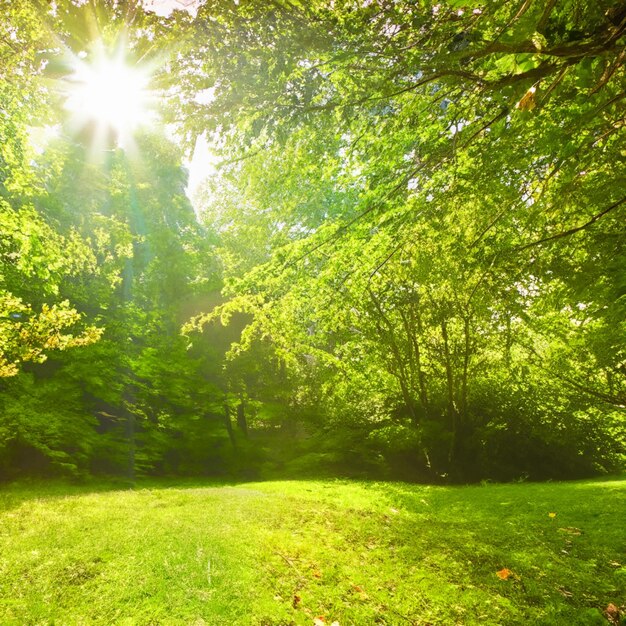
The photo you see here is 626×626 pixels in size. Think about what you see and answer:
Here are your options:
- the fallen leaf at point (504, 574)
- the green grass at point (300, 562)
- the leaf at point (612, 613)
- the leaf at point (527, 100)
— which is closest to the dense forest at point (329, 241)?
the leaf at point (527, 100)

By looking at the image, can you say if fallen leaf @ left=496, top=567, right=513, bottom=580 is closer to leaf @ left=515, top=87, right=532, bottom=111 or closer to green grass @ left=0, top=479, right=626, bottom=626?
green grass @ left=0, top=479, right=626, bottom=626

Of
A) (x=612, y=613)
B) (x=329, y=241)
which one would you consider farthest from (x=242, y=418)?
(x=612, y=613)

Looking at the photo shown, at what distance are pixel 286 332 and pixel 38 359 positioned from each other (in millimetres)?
3501

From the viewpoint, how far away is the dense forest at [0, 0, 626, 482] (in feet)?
11.8

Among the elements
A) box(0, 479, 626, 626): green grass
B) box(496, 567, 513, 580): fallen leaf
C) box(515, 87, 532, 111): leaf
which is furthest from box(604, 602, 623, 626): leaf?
box(515, 87, 532, 111): leaf

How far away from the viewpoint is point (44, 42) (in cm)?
507

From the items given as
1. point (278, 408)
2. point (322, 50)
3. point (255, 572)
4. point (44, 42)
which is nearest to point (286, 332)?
point (255, 572)

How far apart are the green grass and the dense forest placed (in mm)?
2510

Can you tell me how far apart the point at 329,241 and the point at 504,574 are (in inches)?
170

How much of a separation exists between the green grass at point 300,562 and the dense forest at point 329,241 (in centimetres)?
251

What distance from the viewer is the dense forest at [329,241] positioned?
3.60 m

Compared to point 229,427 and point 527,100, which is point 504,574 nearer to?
point 527,100

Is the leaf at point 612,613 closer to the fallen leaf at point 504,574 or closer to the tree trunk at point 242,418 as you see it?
the fallen leaf at point 504,574

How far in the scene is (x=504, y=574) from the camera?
386 centimetres
